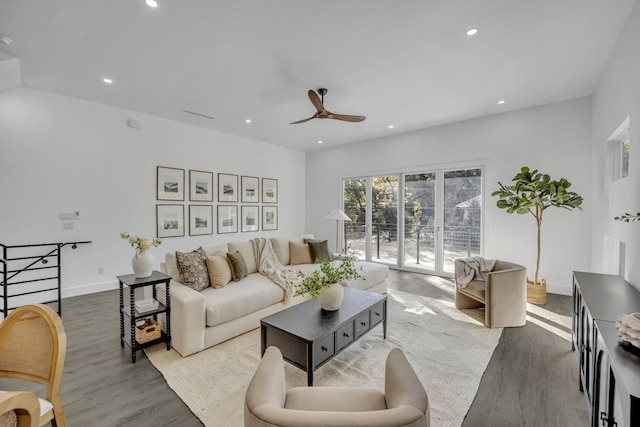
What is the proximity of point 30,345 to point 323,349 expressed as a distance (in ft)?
5.36

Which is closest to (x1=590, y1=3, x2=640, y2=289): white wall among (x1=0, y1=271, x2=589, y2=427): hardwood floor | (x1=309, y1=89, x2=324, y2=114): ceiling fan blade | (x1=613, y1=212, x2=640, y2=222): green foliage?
(x1=613, y1=212, x2=640, y2=222): green foliage

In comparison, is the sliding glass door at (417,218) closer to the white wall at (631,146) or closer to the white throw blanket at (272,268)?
the white wall at (631,146)

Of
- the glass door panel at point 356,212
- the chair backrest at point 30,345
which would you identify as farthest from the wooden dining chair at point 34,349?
the glass door panel at point 356,212

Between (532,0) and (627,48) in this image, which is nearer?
(532,0)

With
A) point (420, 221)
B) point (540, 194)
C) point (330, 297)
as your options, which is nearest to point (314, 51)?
point (330, 297)

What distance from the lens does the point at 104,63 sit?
310 cm

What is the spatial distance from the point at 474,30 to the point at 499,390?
3.07m

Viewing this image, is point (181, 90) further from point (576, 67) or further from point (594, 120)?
point (594, 120)

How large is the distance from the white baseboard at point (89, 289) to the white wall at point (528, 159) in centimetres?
569

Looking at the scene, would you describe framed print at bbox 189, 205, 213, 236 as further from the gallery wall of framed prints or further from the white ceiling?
the white ceiling

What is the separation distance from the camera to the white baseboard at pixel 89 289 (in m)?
4.01

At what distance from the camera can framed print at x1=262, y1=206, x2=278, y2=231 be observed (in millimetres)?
6673

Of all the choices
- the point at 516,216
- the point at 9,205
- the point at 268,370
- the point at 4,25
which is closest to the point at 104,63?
the point at 4,25

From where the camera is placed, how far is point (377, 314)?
2.73m
